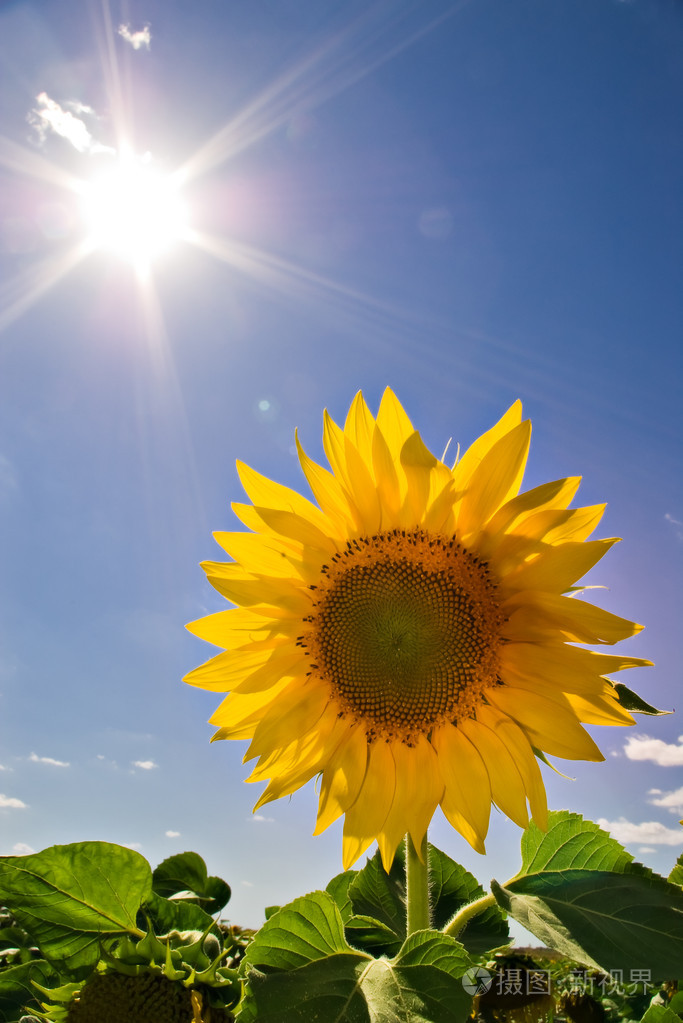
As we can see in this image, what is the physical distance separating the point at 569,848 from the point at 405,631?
84 centimetres

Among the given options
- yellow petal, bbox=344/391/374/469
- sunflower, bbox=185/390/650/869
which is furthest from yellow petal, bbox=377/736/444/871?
yellow petal, bbox=344/391/374/469

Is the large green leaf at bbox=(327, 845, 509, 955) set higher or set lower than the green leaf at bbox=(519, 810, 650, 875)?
lower

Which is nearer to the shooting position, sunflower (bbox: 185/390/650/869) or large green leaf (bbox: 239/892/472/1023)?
large green leaf (bbox: 239/892/472/1023)

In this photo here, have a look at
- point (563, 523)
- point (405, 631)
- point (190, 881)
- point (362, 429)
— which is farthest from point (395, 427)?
point (190, 881)

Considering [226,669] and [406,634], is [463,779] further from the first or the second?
[226,669]

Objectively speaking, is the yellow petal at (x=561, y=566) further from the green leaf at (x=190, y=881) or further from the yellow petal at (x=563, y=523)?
the green leaf at (x=190, y=881)

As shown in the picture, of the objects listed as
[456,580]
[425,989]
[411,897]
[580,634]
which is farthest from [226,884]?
[580,634]

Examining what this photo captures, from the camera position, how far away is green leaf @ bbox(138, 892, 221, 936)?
2.08 metres

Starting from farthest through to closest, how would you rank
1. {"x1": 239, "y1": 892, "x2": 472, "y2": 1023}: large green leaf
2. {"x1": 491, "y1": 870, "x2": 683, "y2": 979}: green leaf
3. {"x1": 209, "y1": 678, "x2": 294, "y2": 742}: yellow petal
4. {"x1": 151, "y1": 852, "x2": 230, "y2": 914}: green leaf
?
{"x1": 151, "y1": 852, "x2": 230, "y2": 914}: green leaf < {"x1": 209, "y1": 678, "x2": 294, "y2": 742}: yellow petal < {"x1": 491, "y1": 870, "x2": 683, "y2": 979}: green leaf < {"x1": 239, "y1": 892, "x2": 472, "y2": 1023}: large green leaf

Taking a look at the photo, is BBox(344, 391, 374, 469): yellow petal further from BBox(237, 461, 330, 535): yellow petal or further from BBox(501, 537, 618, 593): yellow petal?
BBox(501, 537, 618, 593): yellow petal

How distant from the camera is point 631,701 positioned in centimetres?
196

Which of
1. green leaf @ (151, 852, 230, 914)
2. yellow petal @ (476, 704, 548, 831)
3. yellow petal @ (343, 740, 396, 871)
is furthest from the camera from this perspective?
green leaf @ (151, 852, 230, 914)

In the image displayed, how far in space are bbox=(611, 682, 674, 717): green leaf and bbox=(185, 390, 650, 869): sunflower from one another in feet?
0.12

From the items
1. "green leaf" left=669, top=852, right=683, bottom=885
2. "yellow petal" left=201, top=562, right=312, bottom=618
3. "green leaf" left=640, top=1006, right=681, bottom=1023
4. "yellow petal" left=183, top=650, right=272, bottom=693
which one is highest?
"yellow petal" left=201, top=562, right=312, bottom=618
